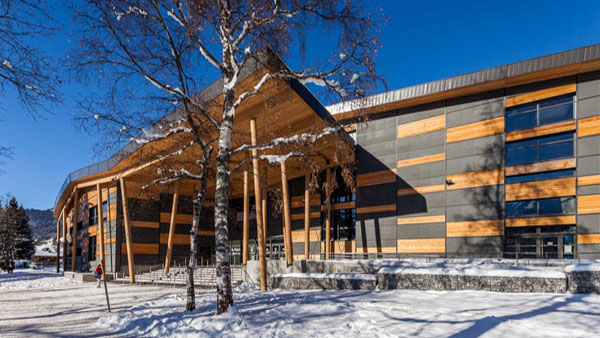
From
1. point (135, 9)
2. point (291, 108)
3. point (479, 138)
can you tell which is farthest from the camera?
point (479, 138)

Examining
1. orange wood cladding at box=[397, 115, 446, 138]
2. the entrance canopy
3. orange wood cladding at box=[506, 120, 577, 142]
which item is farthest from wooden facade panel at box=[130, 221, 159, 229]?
orange wood cladding at box=[506, 120, 577, 142]

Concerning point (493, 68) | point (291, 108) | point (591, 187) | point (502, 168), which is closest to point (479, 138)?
point (502, 168)

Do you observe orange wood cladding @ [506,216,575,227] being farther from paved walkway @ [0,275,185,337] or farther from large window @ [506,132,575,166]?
paved walkway @ [0,275,185,337]

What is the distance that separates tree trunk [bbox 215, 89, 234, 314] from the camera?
8.61 m

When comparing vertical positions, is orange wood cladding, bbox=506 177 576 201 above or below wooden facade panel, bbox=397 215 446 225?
above

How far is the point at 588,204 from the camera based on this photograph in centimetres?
1969

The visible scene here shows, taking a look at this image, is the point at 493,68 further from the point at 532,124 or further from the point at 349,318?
the point at 349,318

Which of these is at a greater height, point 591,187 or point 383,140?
point 383,140

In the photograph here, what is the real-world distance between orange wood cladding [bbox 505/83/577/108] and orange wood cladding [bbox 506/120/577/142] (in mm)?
1768

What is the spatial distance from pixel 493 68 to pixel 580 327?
19.5 m

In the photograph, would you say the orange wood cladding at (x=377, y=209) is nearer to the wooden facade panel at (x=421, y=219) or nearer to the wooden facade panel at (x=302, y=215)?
the wooden facade panel at (x=421, y=219)

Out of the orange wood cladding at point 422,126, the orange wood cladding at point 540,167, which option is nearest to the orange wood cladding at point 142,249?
the orange wood cladding at point 422,126

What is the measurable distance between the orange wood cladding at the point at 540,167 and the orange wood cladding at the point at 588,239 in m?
3.87

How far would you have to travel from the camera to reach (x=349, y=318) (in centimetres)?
768
